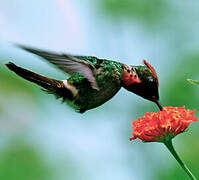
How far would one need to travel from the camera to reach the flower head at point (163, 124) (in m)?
1.39

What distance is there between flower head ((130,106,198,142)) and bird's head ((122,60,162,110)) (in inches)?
7.8

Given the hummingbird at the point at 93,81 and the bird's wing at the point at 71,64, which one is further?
the hummingbird at the point at 93,81

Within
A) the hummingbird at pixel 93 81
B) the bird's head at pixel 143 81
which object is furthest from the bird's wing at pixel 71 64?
the bird's head at pixel 143 81

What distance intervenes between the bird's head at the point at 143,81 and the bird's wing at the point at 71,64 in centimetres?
17

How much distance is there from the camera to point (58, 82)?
161 centimetres

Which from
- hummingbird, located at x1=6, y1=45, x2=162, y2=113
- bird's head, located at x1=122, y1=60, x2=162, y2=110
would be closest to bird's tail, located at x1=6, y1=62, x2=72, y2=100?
hummingbird, located at x1=6, y1=45, x2=162, y2=113

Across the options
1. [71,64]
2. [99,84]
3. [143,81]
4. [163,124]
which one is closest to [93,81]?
[99,84]

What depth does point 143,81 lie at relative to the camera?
1657 mm

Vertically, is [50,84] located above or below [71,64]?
below

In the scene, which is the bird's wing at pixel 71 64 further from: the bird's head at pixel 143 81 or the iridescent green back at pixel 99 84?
the bird's head at pixel 143 81

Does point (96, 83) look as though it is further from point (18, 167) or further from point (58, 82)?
point (18, 167)

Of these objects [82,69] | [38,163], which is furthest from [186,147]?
[82,69]

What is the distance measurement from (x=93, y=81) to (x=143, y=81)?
0.25 metres

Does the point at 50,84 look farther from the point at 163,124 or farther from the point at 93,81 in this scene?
the point at 163,124
